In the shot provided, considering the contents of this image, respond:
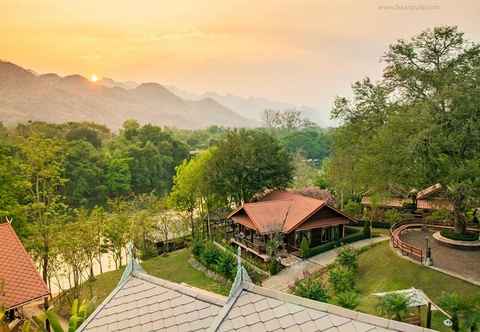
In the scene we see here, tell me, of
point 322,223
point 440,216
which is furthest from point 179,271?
point 440,216

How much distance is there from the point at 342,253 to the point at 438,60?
1113 centimetres

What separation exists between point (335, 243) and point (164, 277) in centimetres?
1077

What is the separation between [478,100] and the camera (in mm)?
17250

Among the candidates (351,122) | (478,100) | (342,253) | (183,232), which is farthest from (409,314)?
(183,232)

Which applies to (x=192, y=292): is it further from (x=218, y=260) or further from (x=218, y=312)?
(x=218, y=260)

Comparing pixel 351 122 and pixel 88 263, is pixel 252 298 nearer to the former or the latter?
pixel 88 263

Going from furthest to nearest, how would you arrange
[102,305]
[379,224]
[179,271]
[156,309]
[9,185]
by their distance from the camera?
[379,224] → [179,271] → [9,185] → [102,305] → [156,309]

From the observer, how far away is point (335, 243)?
24.8 metres

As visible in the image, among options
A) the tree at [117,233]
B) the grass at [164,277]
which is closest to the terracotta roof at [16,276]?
the grass at [164,277]

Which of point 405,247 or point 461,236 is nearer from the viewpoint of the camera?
point 405,247

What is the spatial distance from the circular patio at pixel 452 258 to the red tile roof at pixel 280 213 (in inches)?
214

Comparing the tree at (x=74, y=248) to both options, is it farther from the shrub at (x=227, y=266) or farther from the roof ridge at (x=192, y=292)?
the roof ridge at (x=192, y=292)

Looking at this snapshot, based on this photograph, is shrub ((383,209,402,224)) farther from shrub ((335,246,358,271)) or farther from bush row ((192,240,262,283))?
bush row ((192,240,262,283))

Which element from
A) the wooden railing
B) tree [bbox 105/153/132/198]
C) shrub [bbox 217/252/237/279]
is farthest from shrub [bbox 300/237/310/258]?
tree [bbox 105/153/132/198]
